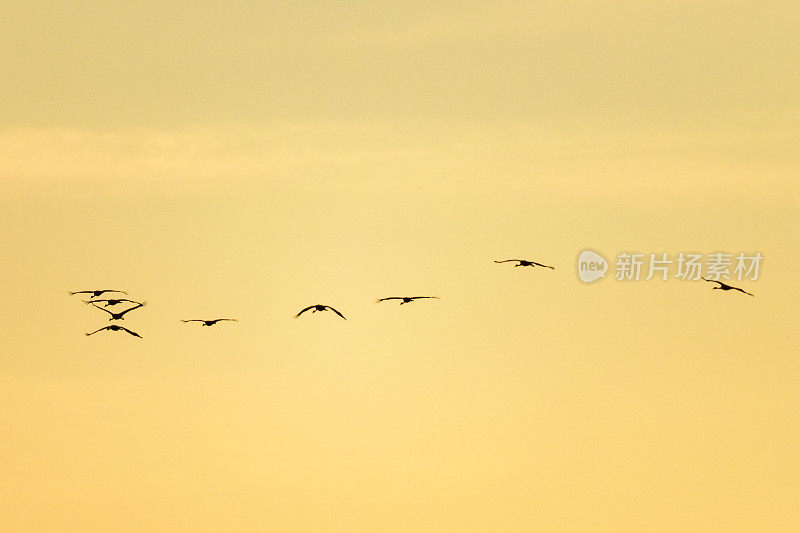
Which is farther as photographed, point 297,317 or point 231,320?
point 231,320

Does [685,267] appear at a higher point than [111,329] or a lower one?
higher

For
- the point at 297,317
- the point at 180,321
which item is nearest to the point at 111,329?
the point at 180,321

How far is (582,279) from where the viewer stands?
142250 mm

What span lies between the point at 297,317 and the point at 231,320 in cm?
1113

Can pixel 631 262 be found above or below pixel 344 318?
above

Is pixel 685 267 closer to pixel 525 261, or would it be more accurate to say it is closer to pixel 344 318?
pixel 525 261

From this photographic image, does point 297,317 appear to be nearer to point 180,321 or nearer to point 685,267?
point 180,321

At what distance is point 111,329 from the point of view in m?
144

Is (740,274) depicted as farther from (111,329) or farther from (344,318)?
(111,329)

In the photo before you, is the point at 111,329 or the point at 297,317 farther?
the point at 111,329

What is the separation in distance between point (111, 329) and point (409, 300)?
24509mm

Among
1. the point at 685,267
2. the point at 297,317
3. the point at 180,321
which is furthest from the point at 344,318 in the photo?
the point at 685,267

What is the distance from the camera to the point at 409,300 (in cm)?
13800

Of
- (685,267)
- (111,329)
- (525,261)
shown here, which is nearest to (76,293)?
(111,329)
